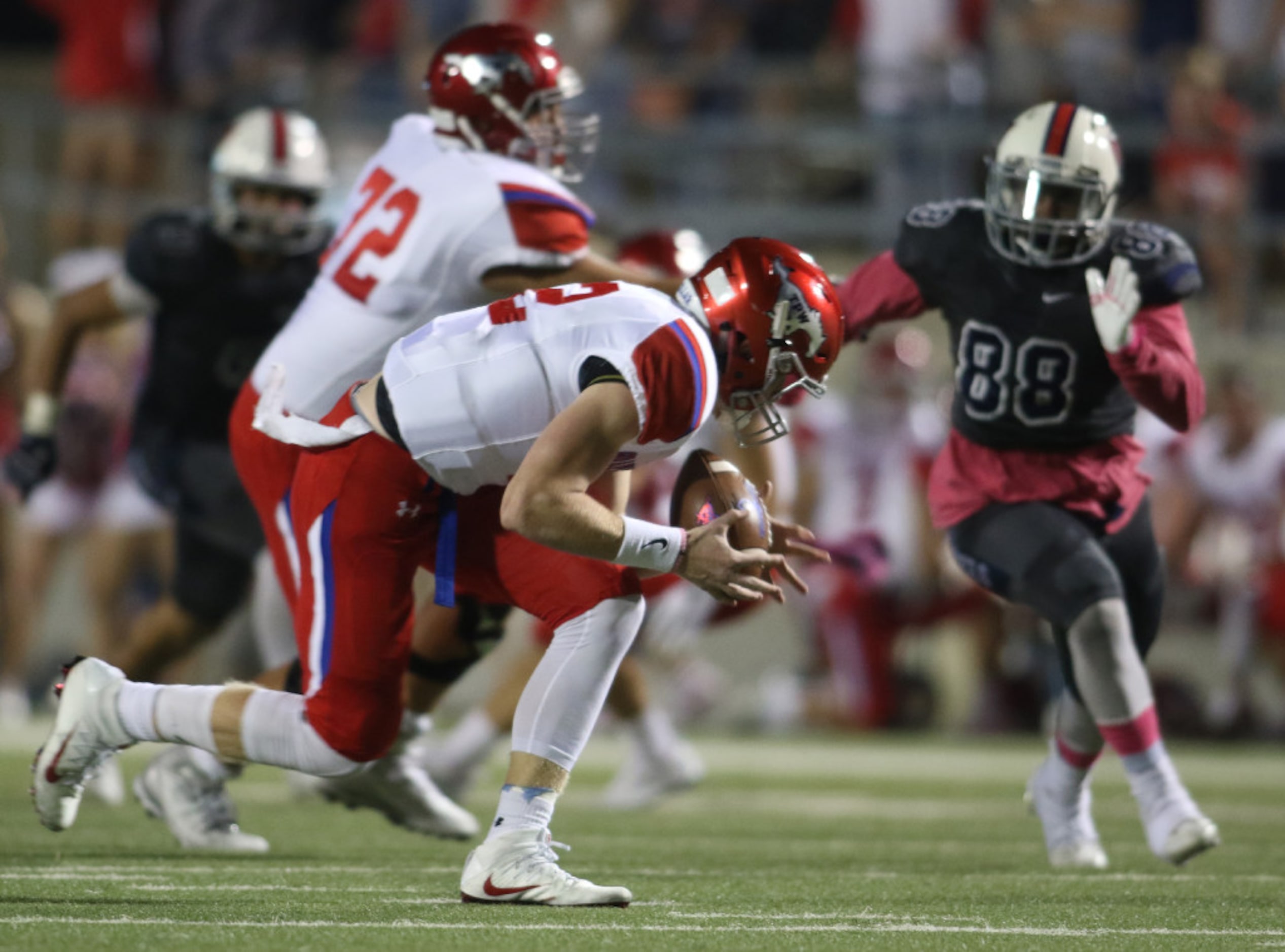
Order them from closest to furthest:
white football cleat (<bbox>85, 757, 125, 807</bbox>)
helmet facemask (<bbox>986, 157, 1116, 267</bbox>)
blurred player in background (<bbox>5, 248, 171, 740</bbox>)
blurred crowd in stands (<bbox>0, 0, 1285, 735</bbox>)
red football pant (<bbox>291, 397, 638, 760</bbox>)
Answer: red football pant (<bbox>291, 397, 638, 760</bbox>) → helmet facemask (<bbox>986, 157, 1116, 267</bbox>) → white football cleat (<bbox>85, 757, 125, 807</bbox>) → blurred player in background (<bbox>5, 248, 171, 740</bbox>) → blurred crowd in stands (<bbox>0, 0, 1285, 735</bbox>)

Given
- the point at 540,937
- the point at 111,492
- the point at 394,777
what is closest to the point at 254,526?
the point at 394,777

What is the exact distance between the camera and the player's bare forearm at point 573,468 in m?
3.56

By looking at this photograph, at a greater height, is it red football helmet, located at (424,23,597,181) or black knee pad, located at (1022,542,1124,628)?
red football helmet, located at (424,23,597,181)

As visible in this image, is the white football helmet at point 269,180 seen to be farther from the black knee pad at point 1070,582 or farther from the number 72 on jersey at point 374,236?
the black knee pad at point 1070,582

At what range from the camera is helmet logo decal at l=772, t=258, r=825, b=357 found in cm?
383

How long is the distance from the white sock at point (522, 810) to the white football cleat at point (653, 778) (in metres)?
2.86

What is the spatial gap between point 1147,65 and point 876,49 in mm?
1496

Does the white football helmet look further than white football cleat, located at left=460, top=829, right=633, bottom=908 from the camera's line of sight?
Yes

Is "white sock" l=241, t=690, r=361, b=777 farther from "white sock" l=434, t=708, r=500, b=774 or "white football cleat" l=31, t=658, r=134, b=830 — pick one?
"white sock" l=434, t=708, r=500, b=774

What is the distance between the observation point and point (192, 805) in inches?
191

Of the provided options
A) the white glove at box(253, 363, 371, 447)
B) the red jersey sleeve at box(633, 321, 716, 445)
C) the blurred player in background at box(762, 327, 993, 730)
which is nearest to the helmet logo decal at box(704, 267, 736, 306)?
the red jersey sleeve at box(633, 321, 716, 445)

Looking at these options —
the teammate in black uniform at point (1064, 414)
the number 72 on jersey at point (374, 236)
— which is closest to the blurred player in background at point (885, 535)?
the teammate in black uniform at point (1064, 414)

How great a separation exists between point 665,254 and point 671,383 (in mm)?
3289

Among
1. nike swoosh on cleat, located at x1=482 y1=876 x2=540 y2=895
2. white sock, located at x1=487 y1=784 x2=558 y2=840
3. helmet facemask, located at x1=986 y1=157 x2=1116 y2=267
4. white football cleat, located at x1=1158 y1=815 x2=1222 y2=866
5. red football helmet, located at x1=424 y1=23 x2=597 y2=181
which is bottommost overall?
white football cleat, located at x1=1158 y1=815 x2=1222 y2=866
